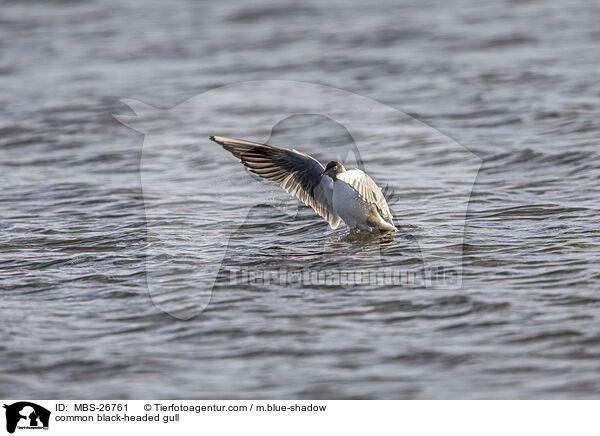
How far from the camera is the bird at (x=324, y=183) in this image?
776 centimetres

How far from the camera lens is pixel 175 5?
22234mm

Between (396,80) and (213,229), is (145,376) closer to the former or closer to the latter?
(213,229)

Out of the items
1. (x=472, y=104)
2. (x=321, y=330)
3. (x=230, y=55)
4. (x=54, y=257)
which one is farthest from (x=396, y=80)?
(x=321, y=330)

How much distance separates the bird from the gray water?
247mm

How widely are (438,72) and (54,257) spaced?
8.88 m

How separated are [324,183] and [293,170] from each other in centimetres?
32

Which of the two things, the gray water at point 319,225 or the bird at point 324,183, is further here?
the bird at point 324,183

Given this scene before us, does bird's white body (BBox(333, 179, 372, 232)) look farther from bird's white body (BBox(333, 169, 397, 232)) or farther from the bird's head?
the bird's head

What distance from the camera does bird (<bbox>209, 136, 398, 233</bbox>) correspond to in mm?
7762
